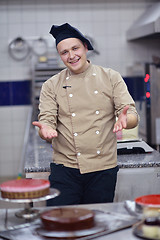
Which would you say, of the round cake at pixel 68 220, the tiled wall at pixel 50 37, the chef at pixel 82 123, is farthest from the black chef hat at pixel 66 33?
the tiled wall at pixel 50 37

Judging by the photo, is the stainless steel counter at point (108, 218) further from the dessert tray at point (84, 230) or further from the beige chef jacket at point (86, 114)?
the beige chef jacket at point (86, 114)

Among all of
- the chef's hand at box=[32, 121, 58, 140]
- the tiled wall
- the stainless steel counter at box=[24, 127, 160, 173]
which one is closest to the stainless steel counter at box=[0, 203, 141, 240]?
the chef's hand at box=[32, 121, 58, 140]

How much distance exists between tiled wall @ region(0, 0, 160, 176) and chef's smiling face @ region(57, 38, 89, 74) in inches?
157

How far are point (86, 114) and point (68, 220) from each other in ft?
2.92

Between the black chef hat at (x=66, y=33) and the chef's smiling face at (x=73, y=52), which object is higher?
the black chef hat at (x=66, y=33)

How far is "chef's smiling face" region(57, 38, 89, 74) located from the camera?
7.37 ft

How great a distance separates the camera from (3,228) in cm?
156

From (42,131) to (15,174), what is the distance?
442 cm

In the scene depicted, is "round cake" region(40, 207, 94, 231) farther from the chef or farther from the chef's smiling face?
the chef's smiling face

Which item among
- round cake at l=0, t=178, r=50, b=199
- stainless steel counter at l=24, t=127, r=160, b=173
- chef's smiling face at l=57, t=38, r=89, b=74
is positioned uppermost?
chef's smiling face at l=57, t=38, r=89, b=74

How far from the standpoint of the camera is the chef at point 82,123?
2.26 meters

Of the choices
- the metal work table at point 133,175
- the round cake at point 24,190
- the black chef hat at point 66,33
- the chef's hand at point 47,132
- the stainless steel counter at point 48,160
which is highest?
the black chef hat at point 66,33

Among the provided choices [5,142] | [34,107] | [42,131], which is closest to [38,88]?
[34,107]

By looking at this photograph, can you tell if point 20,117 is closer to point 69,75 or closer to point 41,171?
point 41,171
